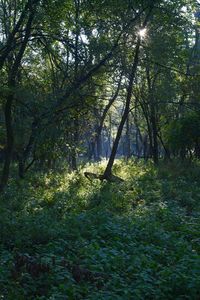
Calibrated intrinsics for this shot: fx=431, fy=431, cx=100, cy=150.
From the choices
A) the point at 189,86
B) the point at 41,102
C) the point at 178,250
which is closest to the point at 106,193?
the point at 41,102

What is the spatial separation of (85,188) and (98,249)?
995 centimetres

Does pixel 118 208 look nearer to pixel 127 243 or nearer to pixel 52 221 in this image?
pixel 52 221

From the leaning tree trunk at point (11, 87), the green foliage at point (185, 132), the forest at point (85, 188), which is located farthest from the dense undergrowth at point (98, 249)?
the green foliage at point (185, 132)

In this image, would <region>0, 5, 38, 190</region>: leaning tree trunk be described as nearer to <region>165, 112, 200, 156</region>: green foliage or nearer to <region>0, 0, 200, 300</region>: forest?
<region>0, 0, 200, 300</region>: forest

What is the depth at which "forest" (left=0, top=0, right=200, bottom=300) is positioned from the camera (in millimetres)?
6940

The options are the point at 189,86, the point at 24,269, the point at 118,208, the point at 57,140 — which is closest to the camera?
the point at 24,269

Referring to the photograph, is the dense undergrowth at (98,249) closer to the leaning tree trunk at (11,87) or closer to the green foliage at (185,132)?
the leaning tree trunk at (11,87)

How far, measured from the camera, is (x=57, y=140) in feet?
50.7

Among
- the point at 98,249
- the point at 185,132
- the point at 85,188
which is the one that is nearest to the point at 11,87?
the point at 85,188

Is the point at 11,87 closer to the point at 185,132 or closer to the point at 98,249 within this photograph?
the point at 98,249

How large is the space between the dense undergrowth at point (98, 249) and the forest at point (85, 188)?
0.02 metres

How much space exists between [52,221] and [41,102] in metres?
6.19

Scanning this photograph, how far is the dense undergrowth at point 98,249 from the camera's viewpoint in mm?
6504

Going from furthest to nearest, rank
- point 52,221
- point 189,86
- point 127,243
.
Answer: point 189,86 < point 52,221 < point 127,243
